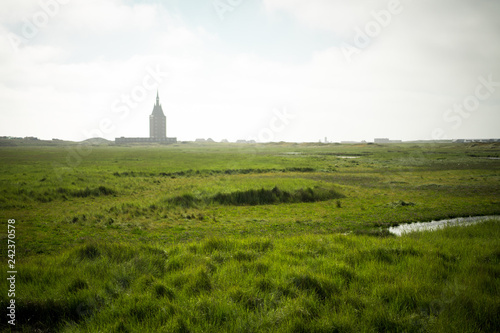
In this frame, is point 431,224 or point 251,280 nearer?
point 251,280

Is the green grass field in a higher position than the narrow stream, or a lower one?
higher

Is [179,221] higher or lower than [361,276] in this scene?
lower

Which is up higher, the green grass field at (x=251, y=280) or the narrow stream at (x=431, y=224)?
the green grass field at (x=251, y=280)

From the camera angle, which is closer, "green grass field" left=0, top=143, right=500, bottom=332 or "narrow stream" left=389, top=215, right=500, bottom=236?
"green grass field" left=0, top=143, right=500, bottom=332

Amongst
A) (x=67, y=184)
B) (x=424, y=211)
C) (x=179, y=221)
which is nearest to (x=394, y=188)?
(x=424, y=211)

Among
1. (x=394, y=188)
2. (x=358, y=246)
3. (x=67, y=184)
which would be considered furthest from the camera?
(x=394, y=188)

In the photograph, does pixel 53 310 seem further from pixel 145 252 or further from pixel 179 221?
pixel 179 221

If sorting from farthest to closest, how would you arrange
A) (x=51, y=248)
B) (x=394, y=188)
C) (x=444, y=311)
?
Result: 1. (x=394, y=188)
2. (x=51, y=248)
3. (x=444, y=311)

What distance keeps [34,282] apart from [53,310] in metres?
1.42

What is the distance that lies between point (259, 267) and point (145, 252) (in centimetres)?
420

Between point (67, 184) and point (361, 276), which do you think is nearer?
point (361, 276)

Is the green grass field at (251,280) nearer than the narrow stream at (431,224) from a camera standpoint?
Yes

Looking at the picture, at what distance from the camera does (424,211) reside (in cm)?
1769

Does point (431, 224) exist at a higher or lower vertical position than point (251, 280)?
lower
